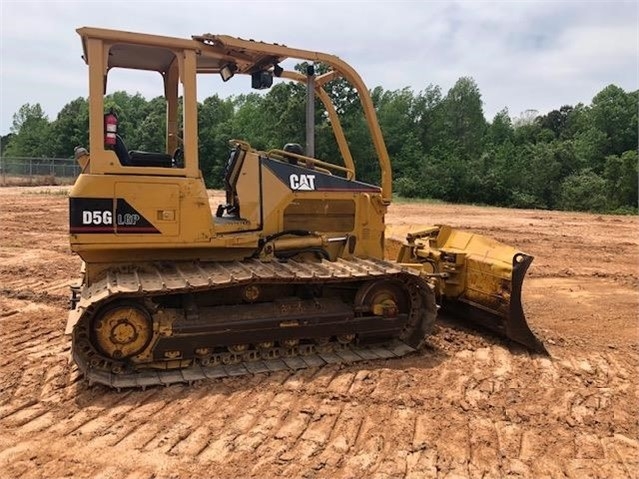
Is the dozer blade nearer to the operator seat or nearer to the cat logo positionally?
the cat logo

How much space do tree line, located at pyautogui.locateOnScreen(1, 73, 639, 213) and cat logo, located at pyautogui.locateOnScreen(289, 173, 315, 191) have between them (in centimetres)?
2024

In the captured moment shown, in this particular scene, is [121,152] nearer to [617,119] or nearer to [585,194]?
[585,194]

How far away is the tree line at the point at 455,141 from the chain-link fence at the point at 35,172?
5071mm

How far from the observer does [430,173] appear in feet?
147

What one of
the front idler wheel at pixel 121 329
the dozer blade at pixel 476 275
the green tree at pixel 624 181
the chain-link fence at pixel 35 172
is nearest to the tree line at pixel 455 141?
the green tree at pixel 624 181

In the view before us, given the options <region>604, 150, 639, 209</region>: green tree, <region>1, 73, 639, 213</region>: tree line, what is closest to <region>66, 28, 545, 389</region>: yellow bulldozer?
<region>1, 73, 639, 213</region>: tree line

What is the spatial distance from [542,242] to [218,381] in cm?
1272

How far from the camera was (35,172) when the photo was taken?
1570 inches

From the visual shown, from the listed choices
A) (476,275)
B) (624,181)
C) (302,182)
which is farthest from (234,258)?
(624,181)

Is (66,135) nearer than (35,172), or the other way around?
(35,172)

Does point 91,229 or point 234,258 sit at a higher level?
point 91,229

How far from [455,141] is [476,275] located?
169ft

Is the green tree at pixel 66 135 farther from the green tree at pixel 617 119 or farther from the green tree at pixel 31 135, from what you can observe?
the green tree at pixel 617 119

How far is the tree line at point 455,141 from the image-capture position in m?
37.8
